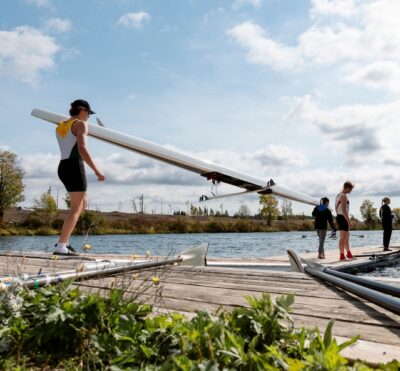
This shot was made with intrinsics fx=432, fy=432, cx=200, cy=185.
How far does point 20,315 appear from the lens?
2062 mm

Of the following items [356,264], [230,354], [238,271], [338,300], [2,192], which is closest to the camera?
[230,354]

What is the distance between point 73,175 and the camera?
18.9 ft

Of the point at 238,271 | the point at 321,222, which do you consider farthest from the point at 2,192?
the point at 238,271

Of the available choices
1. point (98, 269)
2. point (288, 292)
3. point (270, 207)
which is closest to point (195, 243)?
point (98, 269)

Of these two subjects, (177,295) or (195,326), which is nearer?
(195,326)

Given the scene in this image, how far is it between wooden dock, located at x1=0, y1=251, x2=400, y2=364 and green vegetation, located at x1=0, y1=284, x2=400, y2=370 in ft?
0.64

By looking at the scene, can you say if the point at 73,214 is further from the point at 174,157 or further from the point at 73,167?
the point at 174,157

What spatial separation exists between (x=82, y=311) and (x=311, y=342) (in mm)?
1041

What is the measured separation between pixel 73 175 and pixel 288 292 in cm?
362

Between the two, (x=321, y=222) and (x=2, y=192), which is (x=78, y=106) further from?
(x=2, y=192)

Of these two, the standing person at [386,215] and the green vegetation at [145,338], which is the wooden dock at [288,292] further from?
the standing person at [386,215]

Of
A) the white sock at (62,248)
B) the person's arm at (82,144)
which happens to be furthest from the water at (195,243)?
the person's arm at (82,144)

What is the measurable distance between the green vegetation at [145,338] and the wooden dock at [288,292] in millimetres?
194

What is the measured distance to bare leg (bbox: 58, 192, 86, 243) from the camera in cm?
564
